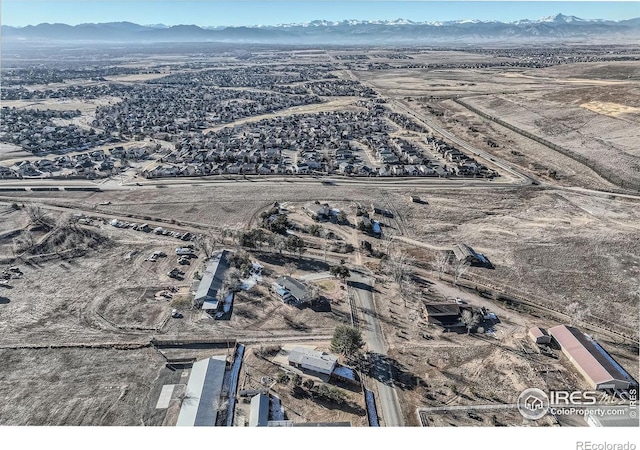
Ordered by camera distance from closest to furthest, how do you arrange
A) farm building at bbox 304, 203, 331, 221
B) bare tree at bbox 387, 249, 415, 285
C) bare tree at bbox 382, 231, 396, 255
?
1. bare tree at bbox 387, 249, 415, 285
2. bare tree at bbox 382, 231, 396, 255
3. farm building at bbox 304, 203, 331, 221

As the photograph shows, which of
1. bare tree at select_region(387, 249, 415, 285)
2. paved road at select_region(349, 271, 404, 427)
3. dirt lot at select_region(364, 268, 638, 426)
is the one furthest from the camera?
bare tree at select_region(387, 249, 415, 285)

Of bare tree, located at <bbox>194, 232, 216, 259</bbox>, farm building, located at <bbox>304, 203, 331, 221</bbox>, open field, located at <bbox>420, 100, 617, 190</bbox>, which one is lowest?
bare tree, located at <bbox>194, 232, 216, 259</bbox>

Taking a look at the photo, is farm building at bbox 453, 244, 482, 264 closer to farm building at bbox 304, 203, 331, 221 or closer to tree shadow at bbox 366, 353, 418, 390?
farm building at bbox 304, 203, 331, 221

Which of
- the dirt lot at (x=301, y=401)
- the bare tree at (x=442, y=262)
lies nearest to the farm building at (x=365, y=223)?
the bare tree at (x=442, y=262)

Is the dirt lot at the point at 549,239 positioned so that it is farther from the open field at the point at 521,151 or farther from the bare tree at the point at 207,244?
the bare tree at the point at 207,244

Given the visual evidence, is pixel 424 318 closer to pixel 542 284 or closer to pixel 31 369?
pixel 542 284

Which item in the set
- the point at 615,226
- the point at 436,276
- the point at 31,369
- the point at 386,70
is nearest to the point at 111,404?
the point at 31,369

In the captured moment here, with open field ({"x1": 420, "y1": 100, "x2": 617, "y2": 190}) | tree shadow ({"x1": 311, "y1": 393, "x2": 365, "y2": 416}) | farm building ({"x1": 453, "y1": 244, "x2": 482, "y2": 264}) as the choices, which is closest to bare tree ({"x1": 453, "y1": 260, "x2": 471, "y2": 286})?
farm building ({"x1": 453, "y1": 244, "x2": 482, "y2": 264})
